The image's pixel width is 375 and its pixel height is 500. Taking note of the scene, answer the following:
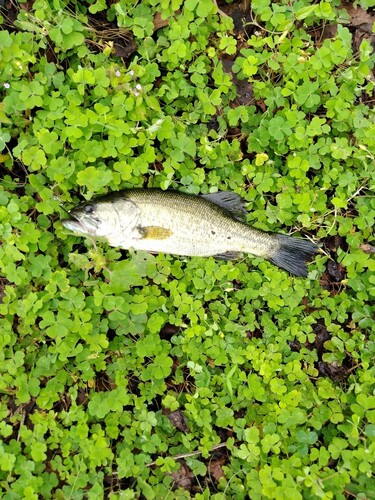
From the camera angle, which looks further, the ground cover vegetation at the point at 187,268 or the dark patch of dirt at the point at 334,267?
the dark patch of dirt at the point at 334,267

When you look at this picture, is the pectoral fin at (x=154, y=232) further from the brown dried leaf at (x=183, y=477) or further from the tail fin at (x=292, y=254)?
the brown dried leaf at (x=183, y=477)

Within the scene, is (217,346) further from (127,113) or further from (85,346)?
(127,113)

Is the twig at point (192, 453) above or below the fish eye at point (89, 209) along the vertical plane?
below

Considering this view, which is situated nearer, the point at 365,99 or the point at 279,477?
the point at 279,477

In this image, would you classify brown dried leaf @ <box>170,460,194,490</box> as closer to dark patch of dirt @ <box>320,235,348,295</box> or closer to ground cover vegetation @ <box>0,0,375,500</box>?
ground cover vegetation @ <box>0,0,375,500</box>

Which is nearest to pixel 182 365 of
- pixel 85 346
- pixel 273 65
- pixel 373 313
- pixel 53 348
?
pixel 85 346

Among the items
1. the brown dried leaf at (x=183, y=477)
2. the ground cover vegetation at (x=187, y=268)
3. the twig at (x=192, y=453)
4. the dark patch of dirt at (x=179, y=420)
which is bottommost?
the brown dried leaf at (x=183, y=477)

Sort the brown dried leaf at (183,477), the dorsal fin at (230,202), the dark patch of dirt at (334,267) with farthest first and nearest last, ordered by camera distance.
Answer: the dark patch of dirt at (334,267)
the dorsal fin at (230,202)
the brown dried leaf at (183,477)

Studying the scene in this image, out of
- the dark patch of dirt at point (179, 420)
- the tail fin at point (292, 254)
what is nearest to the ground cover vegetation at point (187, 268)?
the dark patch of dirt at point (179, 420)

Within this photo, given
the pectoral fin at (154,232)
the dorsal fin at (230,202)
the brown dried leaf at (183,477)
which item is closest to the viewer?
the pectoral fin at (154,232)
